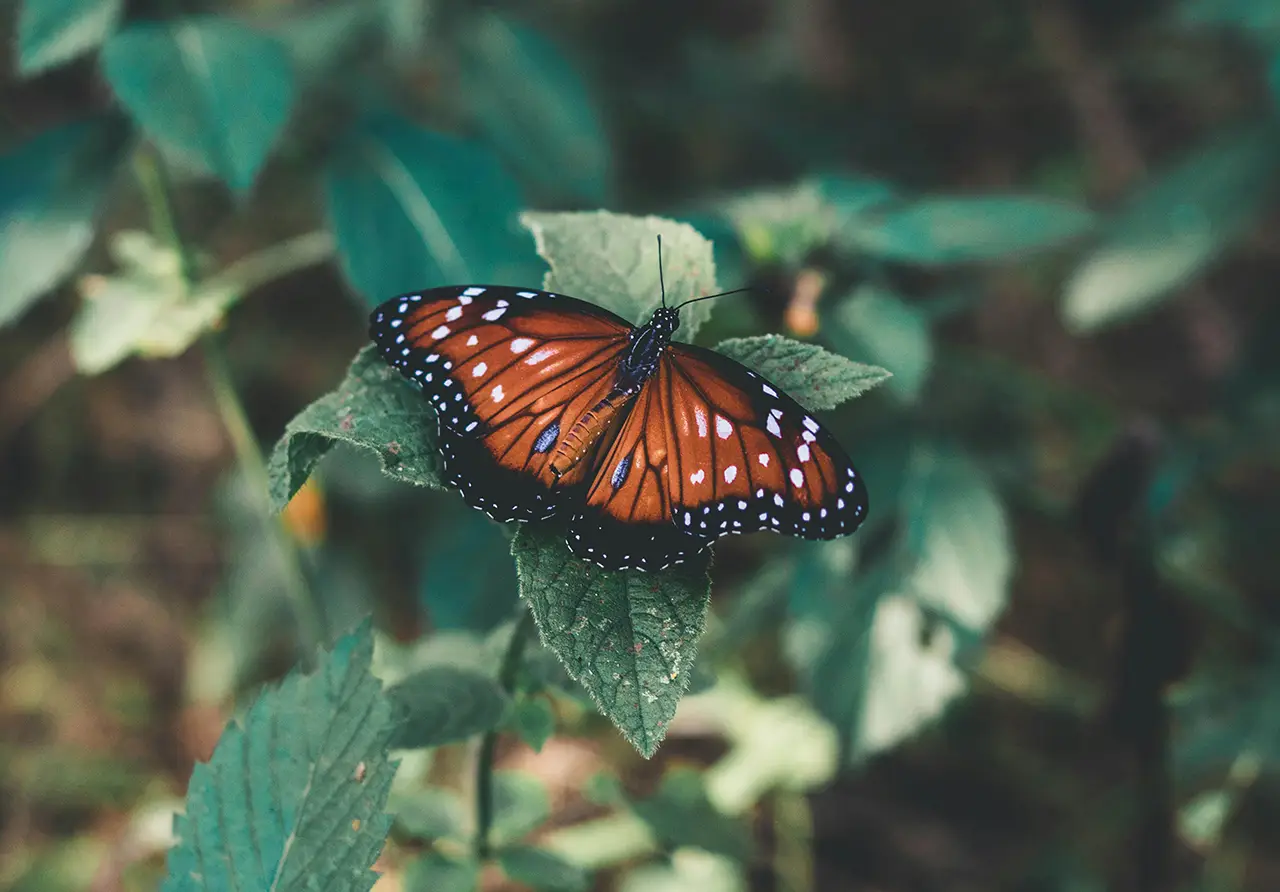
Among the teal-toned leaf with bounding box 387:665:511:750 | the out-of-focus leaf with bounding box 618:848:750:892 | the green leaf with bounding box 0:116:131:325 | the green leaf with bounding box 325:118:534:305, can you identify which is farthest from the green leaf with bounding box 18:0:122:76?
the out-of-focus leaf with bounding box 618:848:750:892

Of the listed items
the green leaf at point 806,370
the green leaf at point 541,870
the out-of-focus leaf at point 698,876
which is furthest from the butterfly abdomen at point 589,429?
the out-of-focus leaf at point 698,876

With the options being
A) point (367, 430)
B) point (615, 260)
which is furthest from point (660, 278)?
point (367, 430)

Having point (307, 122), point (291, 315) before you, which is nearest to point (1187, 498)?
point (307, 122)

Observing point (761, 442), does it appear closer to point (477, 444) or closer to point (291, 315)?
point (477, 444)

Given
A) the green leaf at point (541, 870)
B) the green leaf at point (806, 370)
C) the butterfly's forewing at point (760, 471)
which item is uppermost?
the green leaf at point (806, 370)

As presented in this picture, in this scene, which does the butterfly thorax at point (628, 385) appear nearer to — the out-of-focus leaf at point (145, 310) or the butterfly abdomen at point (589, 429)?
the butterfly abdomen at point (589, 429)

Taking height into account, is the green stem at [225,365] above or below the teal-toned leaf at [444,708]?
above

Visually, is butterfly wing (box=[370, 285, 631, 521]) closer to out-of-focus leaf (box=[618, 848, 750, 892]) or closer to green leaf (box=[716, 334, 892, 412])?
green leaf (box=[716, 334, 892, 412])
